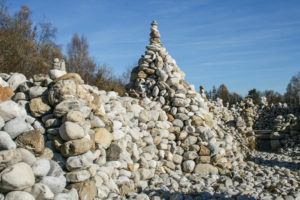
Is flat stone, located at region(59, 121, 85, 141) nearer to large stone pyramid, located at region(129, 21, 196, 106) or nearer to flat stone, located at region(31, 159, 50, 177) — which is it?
flat stone, located at region(31, 159, 50, 177)

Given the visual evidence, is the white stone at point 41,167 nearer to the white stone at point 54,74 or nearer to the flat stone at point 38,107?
the flat stone at point 38,107

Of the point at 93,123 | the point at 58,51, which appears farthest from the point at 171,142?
the point at 58,51

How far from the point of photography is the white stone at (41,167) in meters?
3.43

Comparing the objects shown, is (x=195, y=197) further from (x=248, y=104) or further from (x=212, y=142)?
(x=248, y=104)

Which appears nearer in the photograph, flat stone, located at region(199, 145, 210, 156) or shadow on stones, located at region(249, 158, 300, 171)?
flat stone, located at region(199, 145, 210, 156)

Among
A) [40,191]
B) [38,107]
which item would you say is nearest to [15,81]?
[38,107]

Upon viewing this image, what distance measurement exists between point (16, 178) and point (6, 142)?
597 millimetres

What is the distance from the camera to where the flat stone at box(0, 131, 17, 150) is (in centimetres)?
337

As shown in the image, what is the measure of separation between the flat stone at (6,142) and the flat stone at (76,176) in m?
0.88

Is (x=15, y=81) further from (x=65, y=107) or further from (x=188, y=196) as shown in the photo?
(x=188, y=196)

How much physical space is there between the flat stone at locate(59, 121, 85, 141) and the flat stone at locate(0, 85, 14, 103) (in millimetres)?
1113

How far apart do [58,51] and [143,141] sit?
16684 mm

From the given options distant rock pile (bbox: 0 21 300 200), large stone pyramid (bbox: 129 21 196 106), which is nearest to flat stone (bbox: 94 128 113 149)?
distant rock pile (bbox: 0 21 300 200)

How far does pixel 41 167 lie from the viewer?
349cm
